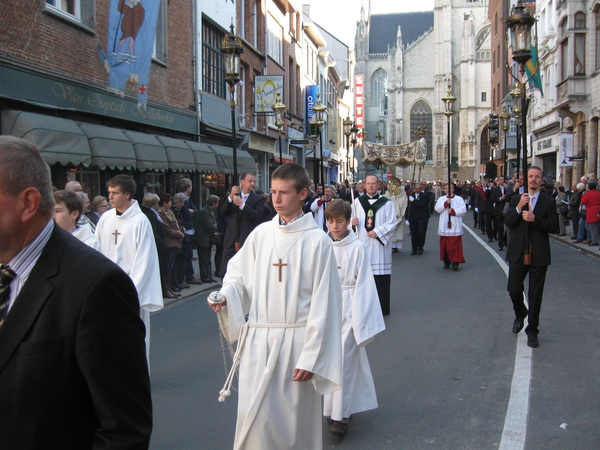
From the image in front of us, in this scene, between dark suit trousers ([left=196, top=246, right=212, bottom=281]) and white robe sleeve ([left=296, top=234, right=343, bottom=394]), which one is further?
dark suit trousers ([left=196, top=246, right=212, bottom=281])

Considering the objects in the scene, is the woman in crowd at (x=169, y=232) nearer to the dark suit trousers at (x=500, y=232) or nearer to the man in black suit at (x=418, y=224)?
the man in black suit at (x=418, y=224)

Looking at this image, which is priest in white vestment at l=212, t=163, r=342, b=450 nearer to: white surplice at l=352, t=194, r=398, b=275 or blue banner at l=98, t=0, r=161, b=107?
white surplice at l=352, t=194, r=398, b=275

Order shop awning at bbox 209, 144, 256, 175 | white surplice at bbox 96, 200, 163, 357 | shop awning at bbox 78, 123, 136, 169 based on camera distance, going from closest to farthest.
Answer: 1. white surplice at bbox 96, 200, 163, 357
2. shop awning at bbox 78, 123, 136, 169
3. shop awning at bbox 209, 144, 256, 175

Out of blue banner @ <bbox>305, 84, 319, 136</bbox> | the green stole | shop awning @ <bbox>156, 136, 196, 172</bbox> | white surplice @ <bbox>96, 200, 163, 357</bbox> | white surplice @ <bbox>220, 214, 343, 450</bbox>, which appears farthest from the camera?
blue banner @ <bbox>305, 84, 319, 136</bbox>

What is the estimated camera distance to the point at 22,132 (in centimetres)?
1064

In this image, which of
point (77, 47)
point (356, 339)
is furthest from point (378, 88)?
point (356, 339)

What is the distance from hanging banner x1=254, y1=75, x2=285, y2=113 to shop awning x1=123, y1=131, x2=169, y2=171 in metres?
9.57

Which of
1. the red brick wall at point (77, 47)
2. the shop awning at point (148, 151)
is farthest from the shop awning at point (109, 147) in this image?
the red brick wall at point (77, 47)

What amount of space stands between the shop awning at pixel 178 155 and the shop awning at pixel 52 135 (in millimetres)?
4058

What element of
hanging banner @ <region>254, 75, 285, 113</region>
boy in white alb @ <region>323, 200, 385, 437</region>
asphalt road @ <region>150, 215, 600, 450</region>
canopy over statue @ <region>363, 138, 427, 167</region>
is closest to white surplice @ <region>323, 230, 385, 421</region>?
boy in white alb @ <region>323, 200, 385, 437</region>

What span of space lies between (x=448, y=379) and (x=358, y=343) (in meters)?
1.72

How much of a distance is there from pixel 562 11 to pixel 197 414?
29.4 m

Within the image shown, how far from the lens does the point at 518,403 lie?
16.7ft

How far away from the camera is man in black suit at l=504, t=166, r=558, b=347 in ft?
22.9
